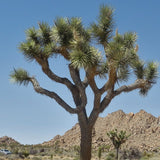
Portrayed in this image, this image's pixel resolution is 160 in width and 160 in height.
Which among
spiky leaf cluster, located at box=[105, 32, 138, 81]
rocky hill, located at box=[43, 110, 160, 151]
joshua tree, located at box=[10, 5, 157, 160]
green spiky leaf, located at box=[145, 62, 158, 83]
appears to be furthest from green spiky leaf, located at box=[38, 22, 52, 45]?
rocky hill, located at box=[43, 110, 160, 151]

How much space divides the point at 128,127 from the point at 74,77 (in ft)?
→ 229

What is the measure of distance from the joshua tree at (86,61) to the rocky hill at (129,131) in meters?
53.7

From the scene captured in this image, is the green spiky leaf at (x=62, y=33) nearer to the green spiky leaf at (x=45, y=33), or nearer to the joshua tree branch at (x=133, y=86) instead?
the green spiky leaf at (x=45, y=33)

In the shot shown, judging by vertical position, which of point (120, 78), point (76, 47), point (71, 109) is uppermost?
point (76, 47)

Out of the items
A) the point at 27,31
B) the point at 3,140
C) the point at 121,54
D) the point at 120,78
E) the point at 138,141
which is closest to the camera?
the point at 121,54

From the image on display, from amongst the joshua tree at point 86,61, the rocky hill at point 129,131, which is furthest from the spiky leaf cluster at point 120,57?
the rocky hill at point 129,131

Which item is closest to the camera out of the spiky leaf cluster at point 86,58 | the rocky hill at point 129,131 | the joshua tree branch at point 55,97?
the spiky leaf cluster at point 86,58

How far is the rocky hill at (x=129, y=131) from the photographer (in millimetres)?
69500

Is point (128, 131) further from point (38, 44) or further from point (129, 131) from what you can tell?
point (38, 44)

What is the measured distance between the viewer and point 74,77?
40.6 feet

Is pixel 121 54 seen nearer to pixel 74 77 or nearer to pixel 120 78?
pixel 120 78

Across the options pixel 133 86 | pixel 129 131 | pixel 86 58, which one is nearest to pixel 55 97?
pixel 86 58

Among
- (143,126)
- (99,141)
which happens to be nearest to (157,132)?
(143,126)

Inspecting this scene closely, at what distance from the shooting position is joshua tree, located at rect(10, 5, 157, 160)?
38.1ft
